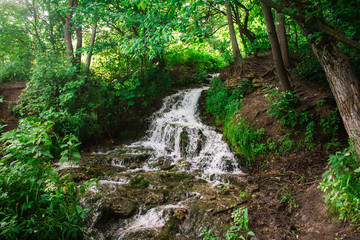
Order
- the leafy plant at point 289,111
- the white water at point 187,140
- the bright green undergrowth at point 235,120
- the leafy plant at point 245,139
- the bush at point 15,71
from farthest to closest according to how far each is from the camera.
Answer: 1. the bush at point 15,71
2. the white water at point 187,140
3. the bright green undergrowth at point 235,120
4. the leafy plant at point 245,139
5. the leafy plant at point 289,111

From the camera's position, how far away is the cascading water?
4016 mm

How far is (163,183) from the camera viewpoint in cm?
556

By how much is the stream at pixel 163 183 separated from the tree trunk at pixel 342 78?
2.60m

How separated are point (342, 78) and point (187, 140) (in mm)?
5266

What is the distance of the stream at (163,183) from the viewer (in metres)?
3.83

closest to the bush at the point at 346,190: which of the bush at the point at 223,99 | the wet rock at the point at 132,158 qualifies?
the bush at the point at 223,99

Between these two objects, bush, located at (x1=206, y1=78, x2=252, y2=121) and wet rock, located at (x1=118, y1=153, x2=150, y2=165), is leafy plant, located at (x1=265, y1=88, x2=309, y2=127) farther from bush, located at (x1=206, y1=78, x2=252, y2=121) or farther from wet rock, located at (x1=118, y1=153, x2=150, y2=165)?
wet rock, located at (x1=118, y1=153, x2=150, y2=165)

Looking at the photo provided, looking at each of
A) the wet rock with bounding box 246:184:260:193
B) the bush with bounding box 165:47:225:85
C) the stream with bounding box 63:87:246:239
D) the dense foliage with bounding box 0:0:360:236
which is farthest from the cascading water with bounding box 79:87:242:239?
the bush with bounding box 165:47:225:85

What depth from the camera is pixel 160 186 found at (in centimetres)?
537

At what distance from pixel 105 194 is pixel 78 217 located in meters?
1.70

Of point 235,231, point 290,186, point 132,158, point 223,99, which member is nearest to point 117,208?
point 235,231

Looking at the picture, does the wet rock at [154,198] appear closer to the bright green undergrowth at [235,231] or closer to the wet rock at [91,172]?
the bright green undergrowth at [235,231]

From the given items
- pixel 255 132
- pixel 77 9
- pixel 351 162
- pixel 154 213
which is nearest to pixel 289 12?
pixel 351 162

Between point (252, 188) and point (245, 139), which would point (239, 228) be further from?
point (245, 139)
